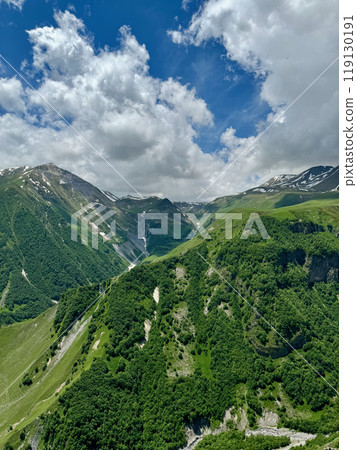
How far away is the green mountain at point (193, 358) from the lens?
7556 cm

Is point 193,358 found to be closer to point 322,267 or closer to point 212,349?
point 212,349

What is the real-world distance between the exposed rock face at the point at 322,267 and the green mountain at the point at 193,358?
63cm

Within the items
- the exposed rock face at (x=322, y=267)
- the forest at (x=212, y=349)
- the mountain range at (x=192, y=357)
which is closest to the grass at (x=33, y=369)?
the mountain range at (x=192, y=357)

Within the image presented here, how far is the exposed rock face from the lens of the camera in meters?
134

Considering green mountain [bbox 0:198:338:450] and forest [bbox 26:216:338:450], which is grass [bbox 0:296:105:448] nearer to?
green mountain [bbox 0:198:338:450]

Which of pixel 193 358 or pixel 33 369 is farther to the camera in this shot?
pixel 33 369

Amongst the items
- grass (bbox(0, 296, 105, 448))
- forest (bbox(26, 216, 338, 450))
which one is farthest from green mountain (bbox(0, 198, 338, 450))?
grass (bbox(0, 296, 105, 448))

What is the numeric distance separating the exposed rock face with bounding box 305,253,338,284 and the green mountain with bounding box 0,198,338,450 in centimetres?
63

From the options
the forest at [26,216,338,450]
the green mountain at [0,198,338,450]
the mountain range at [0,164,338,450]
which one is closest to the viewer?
the mountain range at [0,164,338,450]

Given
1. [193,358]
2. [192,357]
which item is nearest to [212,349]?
[193,358]

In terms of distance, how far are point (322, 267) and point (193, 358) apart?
78.5m

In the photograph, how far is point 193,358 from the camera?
10219cm

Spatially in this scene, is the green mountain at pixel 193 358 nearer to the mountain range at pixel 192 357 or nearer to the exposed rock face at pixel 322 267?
the mountain range at pixel 192 357

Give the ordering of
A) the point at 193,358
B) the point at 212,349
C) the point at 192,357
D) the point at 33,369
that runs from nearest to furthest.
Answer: the point at 193,358 < the point at 192,357 < the point at 212,349 < the point at 33,369
